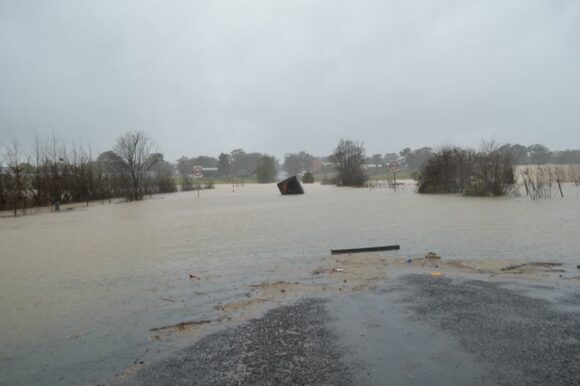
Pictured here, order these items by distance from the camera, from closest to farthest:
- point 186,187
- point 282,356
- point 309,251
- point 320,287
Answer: point 282,356 < point 320,287 < point 309,251 < point 186,187

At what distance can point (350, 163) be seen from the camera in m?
44.9

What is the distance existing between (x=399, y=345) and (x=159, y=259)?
583cm

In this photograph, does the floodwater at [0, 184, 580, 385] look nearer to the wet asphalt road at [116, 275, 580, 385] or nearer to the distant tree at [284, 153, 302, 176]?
the wet asphalt road at [116, 275, 580, 385]

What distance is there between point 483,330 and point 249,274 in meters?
3.70

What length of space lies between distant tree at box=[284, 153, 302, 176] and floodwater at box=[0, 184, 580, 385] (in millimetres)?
98026

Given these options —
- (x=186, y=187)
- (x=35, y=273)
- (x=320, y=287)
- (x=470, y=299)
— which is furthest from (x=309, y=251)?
(x=186, y=187)

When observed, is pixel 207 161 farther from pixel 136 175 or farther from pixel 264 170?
pixel 136 175

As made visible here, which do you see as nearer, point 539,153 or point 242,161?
point 539,153

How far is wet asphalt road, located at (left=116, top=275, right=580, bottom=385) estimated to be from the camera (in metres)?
3.21

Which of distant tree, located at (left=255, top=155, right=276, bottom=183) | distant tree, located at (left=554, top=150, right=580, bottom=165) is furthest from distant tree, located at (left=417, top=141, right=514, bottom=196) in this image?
distant tree, located at (left=554, top=150, right=580, bottom=165)

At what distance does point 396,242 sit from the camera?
30.5ft

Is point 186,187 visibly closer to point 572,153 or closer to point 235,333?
point 235,333

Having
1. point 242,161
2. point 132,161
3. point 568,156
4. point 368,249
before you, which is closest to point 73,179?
point 132,161

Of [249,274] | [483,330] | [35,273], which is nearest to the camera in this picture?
[483,330]
